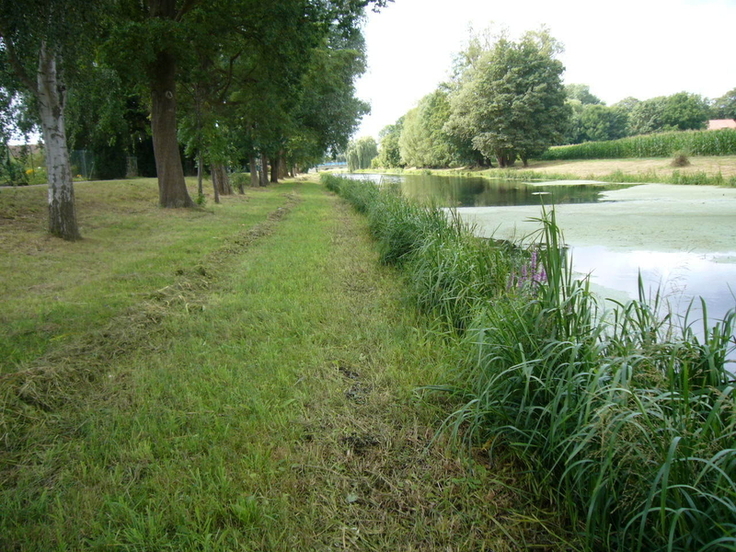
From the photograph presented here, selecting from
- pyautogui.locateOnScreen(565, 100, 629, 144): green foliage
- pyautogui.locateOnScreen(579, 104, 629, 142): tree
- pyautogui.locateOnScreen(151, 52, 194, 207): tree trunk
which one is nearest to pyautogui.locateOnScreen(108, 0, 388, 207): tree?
pyautogui.locateOnScreen(151, 52, 194, 207): tree trunk

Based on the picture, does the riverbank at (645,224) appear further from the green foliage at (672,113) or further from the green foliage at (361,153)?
the green foliage at (361,153)

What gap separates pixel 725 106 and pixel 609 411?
332 ft

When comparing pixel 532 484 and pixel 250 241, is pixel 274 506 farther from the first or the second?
pixel 250 241

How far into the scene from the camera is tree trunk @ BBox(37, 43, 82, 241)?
6.25 metres

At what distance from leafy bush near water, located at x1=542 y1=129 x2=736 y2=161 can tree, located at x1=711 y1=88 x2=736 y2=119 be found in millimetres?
55579

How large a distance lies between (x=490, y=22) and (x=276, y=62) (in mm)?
37547

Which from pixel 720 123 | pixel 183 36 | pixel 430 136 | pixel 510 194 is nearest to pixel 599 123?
pixel 720 123

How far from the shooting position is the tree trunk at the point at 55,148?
6.25 metres

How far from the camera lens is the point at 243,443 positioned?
2084 millimetres

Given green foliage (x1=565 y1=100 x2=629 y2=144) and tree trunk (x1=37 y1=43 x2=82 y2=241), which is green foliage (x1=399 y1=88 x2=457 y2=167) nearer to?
green foliage (x1=565 y1=100 x2=629 y2=144)

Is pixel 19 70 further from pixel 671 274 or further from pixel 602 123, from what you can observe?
pixel 602 123

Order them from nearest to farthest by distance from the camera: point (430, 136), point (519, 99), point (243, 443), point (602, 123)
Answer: point (243, 443) < point (519, 99) < point (430, 136) < point (602, 123)

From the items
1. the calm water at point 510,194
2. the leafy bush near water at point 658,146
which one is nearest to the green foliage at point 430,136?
the leafy bush near water at point 658,146

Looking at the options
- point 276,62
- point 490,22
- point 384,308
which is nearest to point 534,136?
point 490,22
